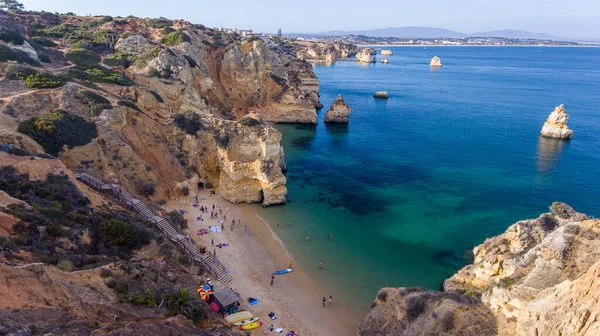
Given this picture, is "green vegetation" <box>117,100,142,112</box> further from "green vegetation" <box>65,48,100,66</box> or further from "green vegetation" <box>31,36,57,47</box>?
"green vegetation" <box>31,36,57,47</box>

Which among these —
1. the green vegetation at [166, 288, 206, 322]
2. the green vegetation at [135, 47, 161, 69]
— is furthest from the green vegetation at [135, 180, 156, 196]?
the green vegetation at [135, 47, 161, 69]

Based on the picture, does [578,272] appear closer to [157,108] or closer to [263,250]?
[263,250]

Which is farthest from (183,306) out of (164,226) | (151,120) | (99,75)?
(99,75)

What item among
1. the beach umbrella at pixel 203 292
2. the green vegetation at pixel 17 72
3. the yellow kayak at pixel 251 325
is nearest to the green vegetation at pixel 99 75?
the green vegetation at pixel 17 72

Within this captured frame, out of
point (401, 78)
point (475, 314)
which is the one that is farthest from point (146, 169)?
point (401, 78)

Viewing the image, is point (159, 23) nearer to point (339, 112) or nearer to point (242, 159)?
point (339, 112)

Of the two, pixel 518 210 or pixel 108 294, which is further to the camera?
pixel 518 210
